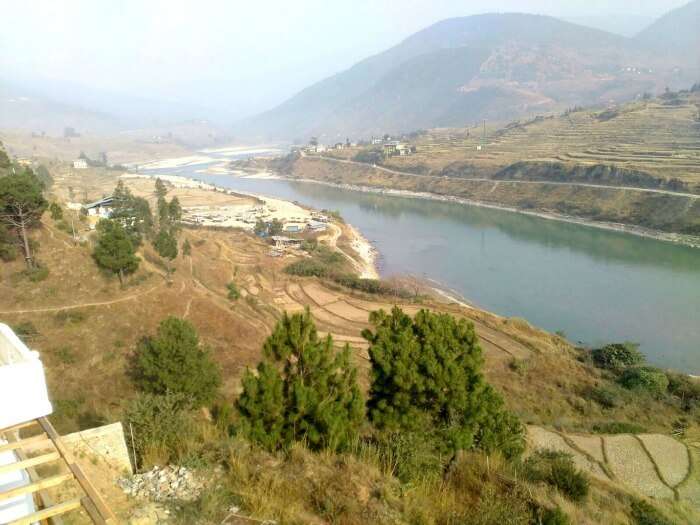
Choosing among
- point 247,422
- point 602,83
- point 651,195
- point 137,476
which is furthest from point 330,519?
point 602,83

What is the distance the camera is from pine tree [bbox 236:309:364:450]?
4.67 metres

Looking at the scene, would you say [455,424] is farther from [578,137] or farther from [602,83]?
[602,83]

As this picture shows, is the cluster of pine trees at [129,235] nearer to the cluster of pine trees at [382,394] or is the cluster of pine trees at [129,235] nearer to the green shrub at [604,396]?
the cluster of pine trees at [382,394]

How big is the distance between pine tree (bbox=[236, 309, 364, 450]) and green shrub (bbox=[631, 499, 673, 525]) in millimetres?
2901

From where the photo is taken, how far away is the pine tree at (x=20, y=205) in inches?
482

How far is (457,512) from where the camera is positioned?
3.39 metres

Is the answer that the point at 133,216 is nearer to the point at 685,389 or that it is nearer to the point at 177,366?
the point at 177,366

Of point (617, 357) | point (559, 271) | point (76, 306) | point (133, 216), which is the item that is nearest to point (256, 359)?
point (76, 306)

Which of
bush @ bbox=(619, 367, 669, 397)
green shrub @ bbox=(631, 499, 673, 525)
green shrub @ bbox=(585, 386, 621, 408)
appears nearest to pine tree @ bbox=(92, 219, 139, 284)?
green shrub @ bbox=(631, 499, 673, 525)

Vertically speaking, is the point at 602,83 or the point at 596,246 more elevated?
the point at 602,83

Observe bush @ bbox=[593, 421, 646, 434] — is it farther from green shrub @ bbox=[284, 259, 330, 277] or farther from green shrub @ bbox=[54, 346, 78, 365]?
green shrub @ bbox=[284, 259, 330, 277]

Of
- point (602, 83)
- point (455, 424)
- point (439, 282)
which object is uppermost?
point (602, 83)

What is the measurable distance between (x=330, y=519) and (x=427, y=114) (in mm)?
196302

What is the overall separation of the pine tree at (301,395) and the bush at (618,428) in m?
6.36
